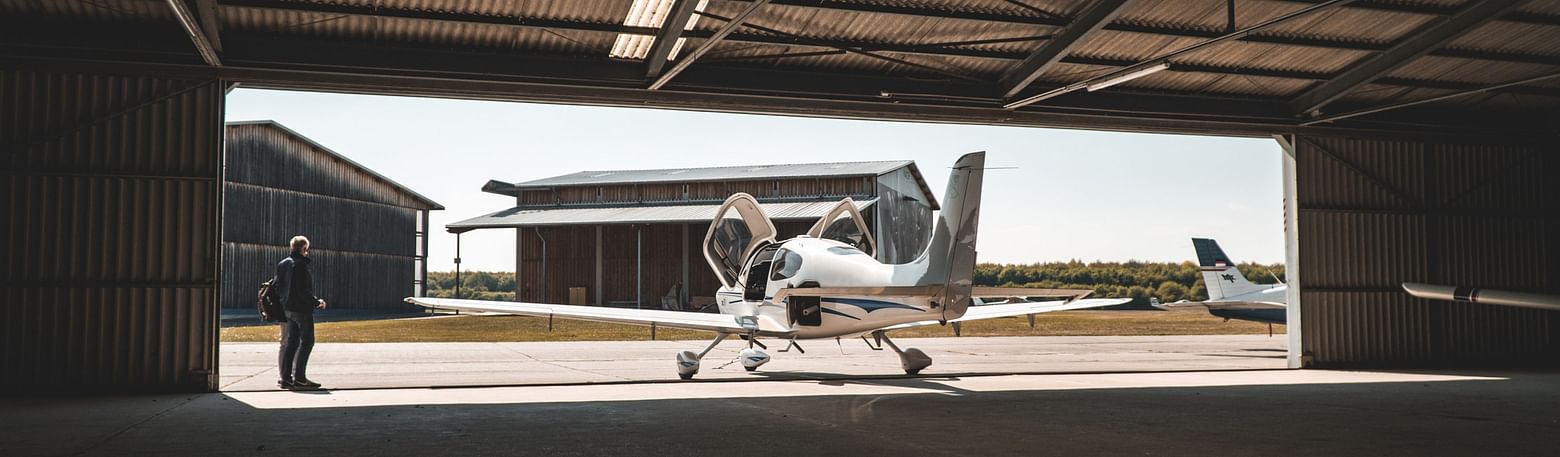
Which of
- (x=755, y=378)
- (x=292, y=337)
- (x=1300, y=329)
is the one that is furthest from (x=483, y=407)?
(x=1300, y=329)

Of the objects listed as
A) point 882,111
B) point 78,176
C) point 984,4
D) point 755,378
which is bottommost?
point 755,378

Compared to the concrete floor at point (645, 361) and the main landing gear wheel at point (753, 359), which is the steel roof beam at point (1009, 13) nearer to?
the main landing gear wheel at point (753, 359)

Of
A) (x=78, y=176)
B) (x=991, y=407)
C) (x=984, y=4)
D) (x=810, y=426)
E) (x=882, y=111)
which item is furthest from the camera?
(x=882, y=111)

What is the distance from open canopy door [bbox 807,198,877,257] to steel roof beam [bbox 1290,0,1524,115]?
19.5ft

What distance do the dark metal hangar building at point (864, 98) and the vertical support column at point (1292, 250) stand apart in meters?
0.05

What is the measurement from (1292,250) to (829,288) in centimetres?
717

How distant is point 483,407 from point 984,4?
241 inches

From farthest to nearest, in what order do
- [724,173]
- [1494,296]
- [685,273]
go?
[724,173]
[685,273]
[1494,296]

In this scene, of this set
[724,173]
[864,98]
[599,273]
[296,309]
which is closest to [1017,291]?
[864,98]

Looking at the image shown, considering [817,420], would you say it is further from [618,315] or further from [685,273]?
[685,273]

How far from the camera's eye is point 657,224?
33.3 m

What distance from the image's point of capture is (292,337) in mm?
10297

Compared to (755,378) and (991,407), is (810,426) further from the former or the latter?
(755,378)

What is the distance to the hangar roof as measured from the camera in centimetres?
969
